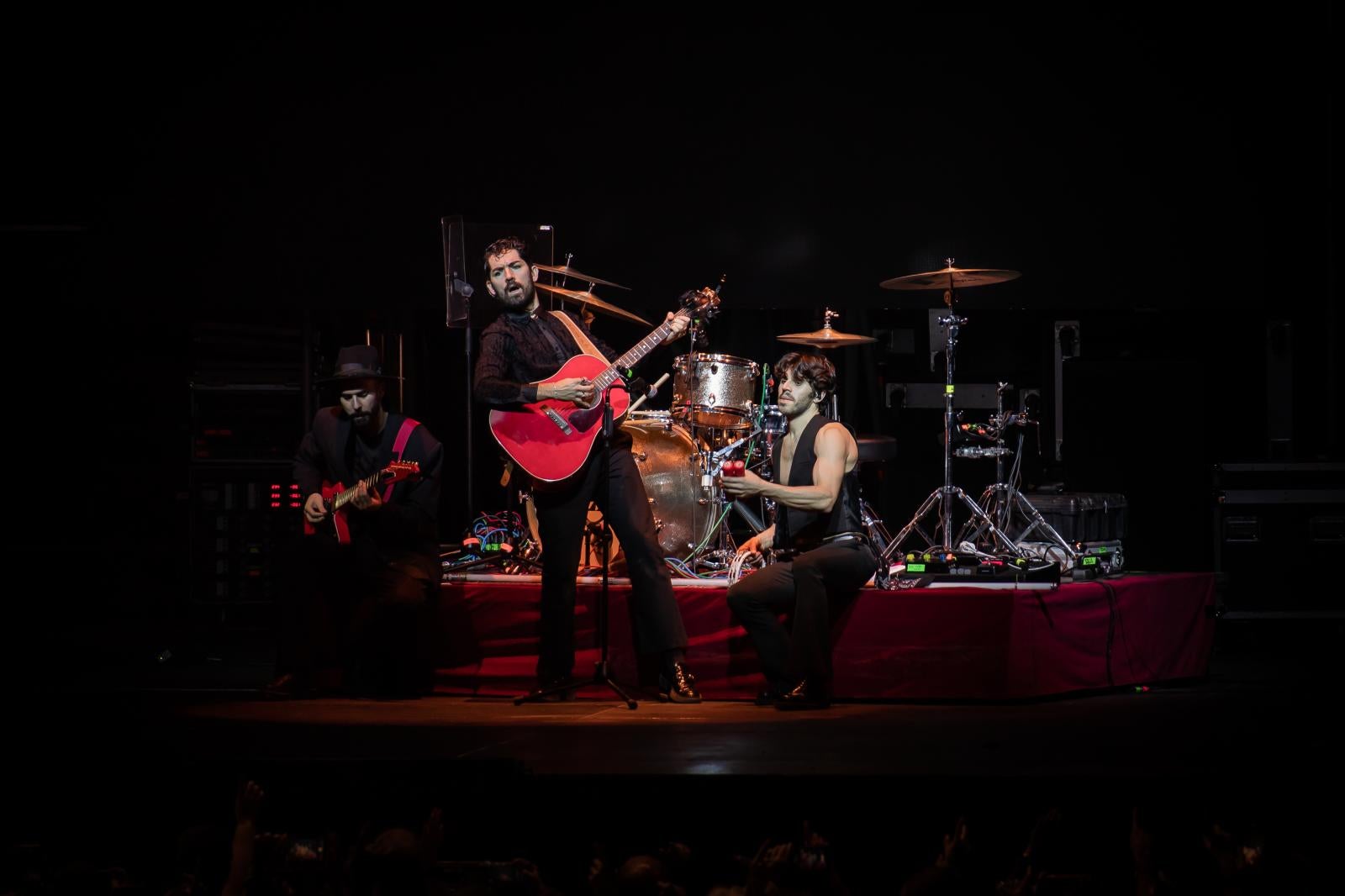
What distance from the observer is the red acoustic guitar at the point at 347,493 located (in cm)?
592

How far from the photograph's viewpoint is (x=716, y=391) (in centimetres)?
734

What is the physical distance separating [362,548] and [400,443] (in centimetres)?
52

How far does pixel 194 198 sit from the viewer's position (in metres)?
8.07

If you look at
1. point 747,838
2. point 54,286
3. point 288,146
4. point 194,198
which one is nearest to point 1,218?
point 54,286

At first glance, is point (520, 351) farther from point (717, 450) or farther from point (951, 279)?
point (951, 279)

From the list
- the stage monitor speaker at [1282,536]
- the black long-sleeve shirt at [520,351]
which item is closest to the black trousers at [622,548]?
the black long-sleeve shirt at [520,351]

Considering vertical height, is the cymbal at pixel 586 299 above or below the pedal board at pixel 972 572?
above

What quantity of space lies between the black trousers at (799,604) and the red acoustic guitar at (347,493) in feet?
Answer: 5.17

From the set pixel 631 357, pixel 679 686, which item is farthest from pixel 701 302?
pixel 679 686

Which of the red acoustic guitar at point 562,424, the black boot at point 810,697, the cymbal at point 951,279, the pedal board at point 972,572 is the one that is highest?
the cymbal at point 951,279

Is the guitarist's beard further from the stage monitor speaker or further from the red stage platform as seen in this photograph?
the stage monitor speaker

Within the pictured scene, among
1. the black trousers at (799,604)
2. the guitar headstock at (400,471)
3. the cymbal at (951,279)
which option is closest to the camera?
the black trousers at (799,604)

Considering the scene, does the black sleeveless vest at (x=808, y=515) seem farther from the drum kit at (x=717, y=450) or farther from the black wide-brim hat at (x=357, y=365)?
the black wide-brim hat at (x=357, y=365)

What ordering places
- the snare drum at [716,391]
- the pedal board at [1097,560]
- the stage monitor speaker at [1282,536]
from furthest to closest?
1. the stage monitor speaker at [1282,536]
2. the snare drum at [716,391]
3. the pedal board at [1097,560]
